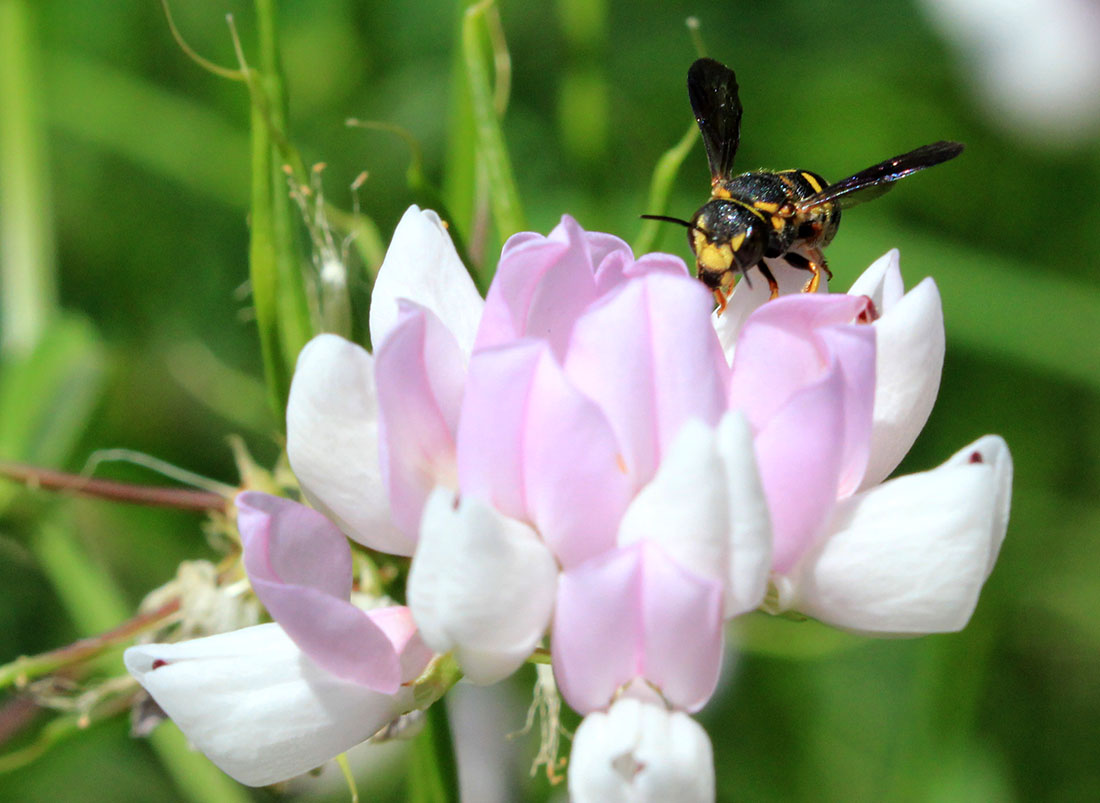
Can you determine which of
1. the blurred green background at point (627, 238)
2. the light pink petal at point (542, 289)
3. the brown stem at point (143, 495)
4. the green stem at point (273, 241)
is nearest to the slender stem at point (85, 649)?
the brown stem at point (143, 495)

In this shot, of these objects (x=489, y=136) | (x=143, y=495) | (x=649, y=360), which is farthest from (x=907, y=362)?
(x=143, y=495)

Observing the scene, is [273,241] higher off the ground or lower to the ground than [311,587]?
higher

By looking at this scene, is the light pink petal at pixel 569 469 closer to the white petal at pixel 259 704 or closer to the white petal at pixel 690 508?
the white petal at pixel 690 508

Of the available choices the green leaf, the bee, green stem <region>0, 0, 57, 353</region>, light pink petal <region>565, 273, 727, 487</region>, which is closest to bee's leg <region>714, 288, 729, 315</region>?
the bee

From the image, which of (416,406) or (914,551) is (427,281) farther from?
(914,551)

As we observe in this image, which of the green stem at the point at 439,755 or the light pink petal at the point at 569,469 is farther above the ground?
the light pink petal at the point at 569,469

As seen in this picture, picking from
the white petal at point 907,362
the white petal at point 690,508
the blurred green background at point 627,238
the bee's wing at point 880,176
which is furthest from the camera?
the blurred green background at point 627,238
